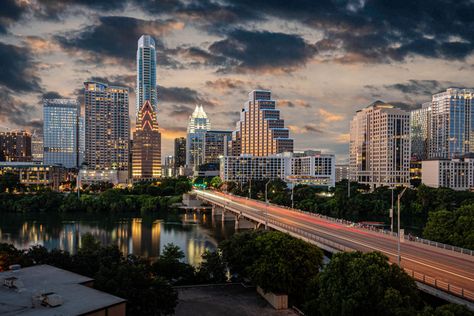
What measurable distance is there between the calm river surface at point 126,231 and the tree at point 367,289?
35.2 meters

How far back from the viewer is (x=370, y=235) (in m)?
54.6

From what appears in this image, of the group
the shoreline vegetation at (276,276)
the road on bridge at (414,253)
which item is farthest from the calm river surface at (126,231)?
the road on bridge at (414,253)

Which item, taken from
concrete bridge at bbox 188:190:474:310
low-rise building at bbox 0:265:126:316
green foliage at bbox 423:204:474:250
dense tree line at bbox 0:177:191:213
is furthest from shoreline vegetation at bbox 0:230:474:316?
dense tree line at bbox 0:177:191:213

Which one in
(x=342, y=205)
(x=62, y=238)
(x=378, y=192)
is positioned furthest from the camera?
(x=378, y=192)

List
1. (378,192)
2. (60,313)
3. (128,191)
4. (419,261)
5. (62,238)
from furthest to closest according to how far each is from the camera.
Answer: (128,191) → (378,192) → (62,238) → (419,261) → (60,313)

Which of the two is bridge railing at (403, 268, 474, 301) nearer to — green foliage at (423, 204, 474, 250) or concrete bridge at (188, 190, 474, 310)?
concrete bridge at (188, 190, 474, 310)

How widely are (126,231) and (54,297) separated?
69708 millimetres

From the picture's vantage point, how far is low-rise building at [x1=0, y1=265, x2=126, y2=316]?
73.9 feet

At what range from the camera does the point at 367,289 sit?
26.3 metres

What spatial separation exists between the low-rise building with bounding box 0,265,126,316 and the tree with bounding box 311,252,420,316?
12860 mm

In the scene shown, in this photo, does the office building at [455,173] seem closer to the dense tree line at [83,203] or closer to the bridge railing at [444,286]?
the dense tree line at [83,203]

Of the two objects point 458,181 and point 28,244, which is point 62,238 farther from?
point 458,181

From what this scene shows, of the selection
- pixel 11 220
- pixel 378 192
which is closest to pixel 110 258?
pixel 11 220

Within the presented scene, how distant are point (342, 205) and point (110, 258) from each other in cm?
8417
